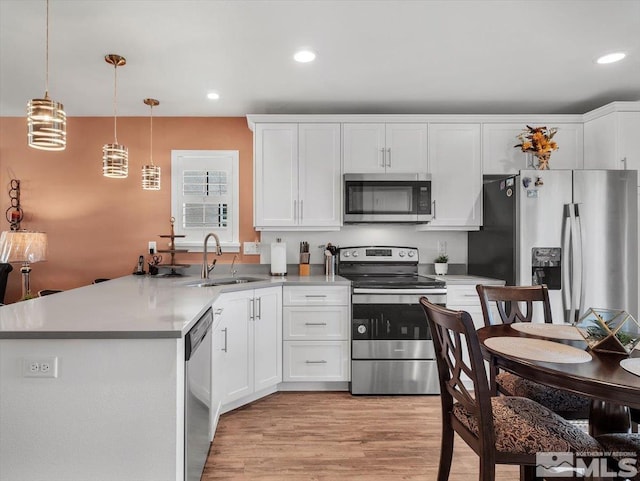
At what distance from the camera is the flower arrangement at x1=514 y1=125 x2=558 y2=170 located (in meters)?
3.17

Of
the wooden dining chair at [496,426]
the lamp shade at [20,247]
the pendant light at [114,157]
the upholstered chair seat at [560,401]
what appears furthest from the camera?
the lamp shade at [20,247]

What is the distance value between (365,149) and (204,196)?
1608 millimetres

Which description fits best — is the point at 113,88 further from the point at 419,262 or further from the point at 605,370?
the point at 605,370

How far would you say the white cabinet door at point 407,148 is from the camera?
3.40 meters

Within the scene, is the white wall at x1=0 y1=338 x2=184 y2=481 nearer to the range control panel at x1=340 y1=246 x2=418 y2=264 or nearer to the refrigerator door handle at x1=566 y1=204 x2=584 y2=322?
the range control panel at x1=340 y1=246 x2=418 y2=264

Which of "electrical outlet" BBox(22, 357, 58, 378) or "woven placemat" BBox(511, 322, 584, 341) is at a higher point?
"woven placemat" BBox(511, 322, 584, 341)

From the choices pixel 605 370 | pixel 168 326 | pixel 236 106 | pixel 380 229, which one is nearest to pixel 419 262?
pixel 380 229

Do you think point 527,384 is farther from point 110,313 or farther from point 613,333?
point 110,313

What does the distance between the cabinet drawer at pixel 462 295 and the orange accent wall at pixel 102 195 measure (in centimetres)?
183

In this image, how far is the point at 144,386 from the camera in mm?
1371

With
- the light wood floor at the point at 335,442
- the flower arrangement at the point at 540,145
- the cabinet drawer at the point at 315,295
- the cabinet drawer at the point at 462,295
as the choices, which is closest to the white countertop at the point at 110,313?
the cabinet drawer at the point at 315,295

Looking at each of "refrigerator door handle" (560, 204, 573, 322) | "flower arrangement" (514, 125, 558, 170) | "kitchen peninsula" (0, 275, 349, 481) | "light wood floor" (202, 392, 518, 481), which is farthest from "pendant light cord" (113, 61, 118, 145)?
"refrigerator door handle" (560, 204, 573, 322)

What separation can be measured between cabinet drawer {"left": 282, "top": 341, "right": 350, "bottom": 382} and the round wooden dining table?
63.2 inches

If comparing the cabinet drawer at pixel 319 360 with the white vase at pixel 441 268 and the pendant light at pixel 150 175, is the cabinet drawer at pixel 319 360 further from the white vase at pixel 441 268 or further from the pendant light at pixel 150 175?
the pendant light at pixel 150 175
